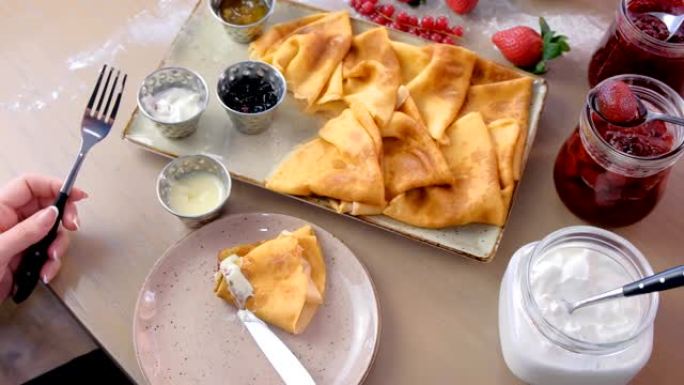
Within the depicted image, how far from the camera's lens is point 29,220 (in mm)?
1015

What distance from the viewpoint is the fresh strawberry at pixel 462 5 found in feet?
4.40

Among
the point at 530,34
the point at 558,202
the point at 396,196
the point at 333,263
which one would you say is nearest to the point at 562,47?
the point at 530,34

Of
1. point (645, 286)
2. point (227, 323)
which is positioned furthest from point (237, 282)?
point (645, 286)

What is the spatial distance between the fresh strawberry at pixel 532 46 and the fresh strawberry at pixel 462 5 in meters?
0.10

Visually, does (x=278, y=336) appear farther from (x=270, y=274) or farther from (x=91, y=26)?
(x=91, y=26)

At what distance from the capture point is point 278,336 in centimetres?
102

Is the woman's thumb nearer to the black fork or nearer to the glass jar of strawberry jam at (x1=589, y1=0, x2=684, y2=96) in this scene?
the black fork

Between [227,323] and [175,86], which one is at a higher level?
[175,86]

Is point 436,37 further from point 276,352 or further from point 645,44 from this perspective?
point 276,352

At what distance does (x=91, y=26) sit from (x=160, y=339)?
665 mm

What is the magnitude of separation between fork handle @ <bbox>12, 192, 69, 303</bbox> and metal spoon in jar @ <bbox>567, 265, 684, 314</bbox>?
2.50ft

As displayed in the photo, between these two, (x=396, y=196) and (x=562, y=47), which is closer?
(x=396, y=196)

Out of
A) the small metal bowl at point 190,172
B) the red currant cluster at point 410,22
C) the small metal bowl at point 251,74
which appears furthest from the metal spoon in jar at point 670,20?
the small metal bowl at point 190,172

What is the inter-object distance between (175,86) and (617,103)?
72cm
